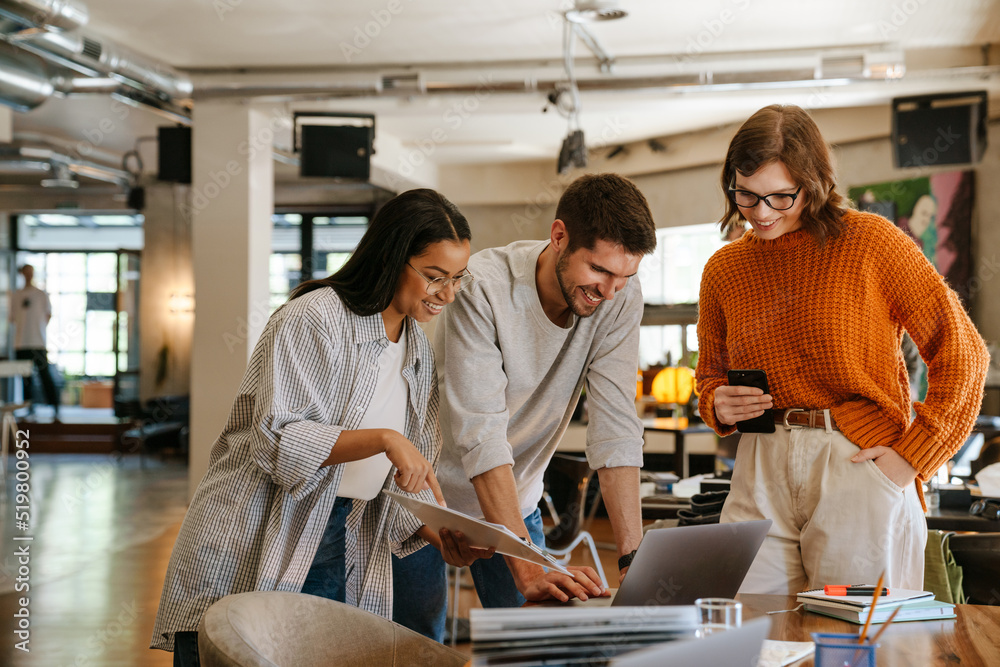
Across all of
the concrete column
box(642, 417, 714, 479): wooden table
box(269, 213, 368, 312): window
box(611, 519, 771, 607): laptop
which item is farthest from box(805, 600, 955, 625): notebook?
the concrete column

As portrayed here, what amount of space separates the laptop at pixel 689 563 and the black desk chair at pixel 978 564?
4.50 ft

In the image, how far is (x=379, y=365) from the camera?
6.04ft

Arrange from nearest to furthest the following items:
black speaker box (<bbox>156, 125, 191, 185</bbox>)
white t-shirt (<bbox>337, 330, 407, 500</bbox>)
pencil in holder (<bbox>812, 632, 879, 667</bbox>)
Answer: pencil in holder (<bbox>812, 632, 879, 667</bbox>)
white t-shirt (<bbox>337, 330, 407, 500</bbox>)
black speaker box (<bbox>156, 125, 191, 185</bbox>)

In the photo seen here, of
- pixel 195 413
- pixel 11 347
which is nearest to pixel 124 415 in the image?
pixel 11 347

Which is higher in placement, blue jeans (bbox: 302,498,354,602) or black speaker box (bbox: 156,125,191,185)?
black speaker box (bbox: 156,125,191,185)

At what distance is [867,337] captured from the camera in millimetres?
1790

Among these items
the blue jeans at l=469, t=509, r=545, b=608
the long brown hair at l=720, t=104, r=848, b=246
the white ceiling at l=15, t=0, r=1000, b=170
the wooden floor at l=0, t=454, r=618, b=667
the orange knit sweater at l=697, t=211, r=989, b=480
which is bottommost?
the wooden floor at l=0, t=454, r=618, b=667

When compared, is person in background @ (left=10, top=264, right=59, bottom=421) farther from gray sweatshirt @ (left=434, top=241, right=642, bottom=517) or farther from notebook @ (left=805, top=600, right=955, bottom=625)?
notebook @ (left=805, top=600, right=955, bottom=625)

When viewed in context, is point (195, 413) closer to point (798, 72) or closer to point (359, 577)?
point (798, 72)

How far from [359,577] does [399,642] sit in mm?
307

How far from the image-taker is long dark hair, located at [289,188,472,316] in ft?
5.85

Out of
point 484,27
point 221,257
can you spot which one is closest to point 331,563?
point 484,27

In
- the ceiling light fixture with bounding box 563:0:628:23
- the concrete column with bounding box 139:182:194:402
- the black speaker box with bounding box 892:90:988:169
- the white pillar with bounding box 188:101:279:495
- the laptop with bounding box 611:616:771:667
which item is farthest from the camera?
the concrete column with bounding box 139:182:194:402

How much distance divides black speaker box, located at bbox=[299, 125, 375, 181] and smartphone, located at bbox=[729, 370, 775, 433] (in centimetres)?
570
